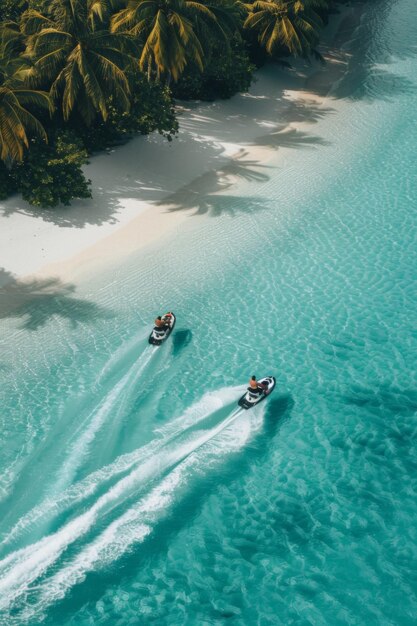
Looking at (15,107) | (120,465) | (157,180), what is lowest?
(120,465)

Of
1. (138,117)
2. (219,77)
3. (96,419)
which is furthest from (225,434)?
(219,77)

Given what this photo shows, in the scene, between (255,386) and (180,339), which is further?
(180,339)

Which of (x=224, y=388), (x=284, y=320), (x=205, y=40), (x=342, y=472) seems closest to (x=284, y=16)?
(x=205, y=40)

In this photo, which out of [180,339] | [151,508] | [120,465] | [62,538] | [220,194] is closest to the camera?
[62,538]

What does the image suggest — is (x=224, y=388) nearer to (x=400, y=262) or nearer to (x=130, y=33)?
(x=400, y=262)

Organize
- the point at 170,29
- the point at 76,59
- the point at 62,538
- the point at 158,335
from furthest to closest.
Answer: the point at 170,29, the point at 76,59, the point at 158,335, the point at 62,538

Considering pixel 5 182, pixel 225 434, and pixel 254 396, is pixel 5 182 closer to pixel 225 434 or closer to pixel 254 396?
pixel 254 396

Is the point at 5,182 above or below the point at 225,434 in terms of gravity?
above

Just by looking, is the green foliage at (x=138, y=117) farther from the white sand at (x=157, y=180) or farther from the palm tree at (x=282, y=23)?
the palm tree at (x=282, y=23)
